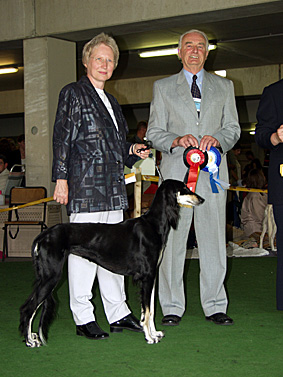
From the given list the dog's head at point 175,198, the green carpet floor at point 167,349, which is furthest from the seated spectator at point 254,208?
the dog's head at point 175,198

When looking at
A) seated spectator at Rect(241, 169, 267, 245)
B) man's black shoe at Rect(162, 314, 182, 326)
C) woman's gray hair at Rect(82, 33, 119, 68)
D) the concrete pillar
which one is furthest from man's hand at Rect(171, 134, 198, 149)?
seated spectator at Rect(241, 169, 267, 245)

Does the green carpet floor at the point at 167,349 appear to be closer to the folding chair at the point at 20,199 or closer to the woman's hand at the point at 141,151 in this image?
the woman's hand at the point at 141,151

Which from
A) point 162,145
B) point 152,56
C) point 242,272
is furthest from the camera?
point 152,56

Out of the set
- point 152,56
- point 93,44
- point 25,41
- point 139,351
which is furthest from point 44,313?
point 152,56

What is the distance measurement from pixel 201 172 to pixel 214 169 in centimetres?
10

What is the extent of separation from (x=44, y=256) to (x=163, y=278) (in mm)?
1008

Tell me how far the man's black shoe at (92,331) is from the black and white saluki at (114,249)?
0.83ft

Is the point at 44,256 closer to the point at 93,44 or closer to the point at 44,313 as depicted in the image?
the point at 44,313

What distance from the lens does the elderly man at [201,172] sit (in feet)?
12.1

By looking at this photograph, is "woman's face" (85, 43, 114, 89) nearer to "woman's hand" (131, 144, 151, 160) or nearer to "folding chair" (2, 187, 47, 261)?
"woman's hand" (131, 144, 151, 160)

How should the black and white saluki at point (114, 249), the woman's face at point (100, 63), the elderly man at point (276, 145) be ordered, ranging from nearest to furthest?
1. the black and white saluki at point (114, 249)
2. the woman's face at point (100, 63)
3. the elderly man at point (276, 145)

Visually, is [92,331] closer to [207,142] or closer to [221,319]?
[221,319]

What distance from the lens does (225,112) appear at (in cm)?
378

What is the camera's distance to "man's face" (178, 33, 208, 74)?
362 cm
